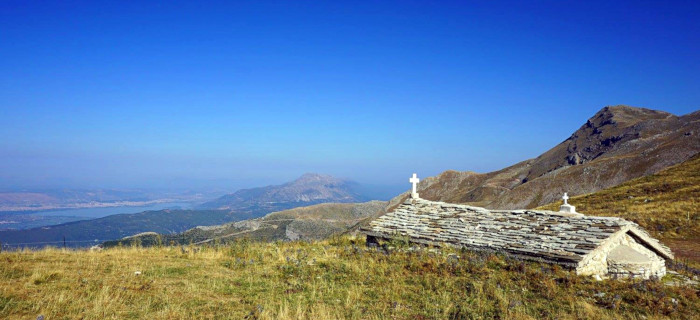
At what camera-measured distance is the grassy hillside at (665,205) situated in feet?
77.9

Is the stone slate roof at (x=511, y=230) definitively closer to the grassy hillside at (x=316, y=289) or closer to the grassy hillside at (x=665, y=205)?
the grassy hillside at (x=316, y=289)

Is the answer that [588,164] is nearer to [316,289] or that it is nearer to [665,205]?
[665,205]

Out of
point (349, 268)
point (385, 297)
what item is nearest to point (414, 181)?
point (349, 268)

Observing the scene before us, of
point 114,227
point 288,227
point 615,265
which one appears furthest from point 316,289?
point 114,227

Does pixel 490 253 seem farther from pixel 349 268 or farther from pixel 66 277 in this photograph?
pixel 66 277

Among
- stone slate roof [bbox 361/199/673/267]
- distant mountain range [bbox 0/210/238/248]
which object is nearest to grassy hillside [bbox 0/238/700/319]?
stone slate roof [bbox 361/199/673/267]

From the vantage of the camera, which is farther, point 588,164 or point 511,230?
point 588,164

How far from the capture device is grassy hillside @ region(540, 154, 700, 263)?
23.7 metres

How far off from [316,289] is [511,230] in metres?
9.12

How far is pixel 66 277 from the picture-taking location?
396 inches

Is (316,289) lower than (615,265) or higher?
higher

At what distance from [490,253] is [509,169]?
85.7 meters

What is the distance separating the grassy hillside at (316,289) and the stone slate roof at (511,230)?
94 centimetres

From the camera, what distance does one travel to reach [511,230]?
15820mm
